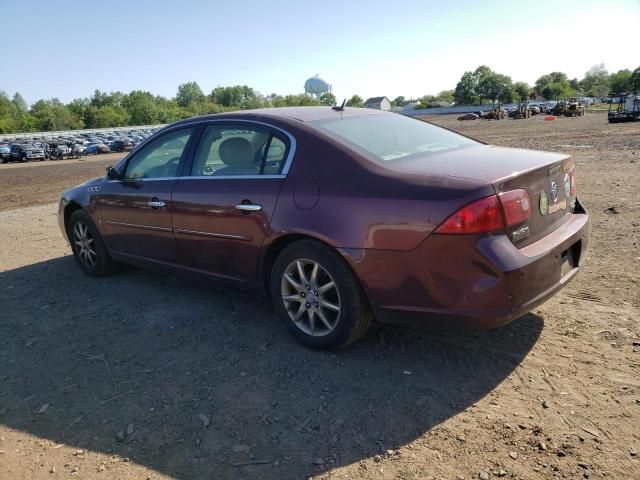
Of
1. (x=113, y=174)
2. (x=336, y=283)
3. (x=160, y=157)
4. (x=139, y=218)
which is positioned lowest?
(x=336, y=283)

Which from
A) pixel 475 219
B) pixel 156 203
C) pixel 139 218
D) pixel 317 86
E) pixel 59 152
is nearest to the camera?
pixel 475 219

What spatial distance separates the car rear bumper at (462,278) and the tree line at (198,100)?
107396mm

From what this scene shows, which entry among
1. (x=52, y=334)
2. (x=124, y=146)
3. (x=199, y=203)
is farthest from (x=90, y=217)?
(x=124, y=146)

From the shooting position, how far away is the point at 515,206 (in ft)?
9.44

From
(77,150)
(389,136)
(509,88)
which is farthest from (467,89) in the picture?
(389,136)

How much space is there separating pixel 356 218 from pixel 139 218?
247 cm

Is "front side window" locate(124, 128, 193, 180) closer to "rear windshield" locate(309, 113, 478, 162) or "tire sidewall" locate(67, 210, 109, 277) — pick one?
"tire sidewall" locate(67, 210, 109, 277)

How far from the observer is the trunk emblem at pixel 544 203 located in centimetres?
311

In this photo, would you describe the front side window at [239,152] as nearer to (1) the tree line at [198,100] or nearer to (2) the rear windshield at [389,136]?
(2) the rear windshield at [389,136]

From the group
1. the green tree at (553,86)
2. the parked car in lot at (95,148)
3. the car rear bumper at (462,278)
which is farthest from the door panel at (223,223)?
the green tree at (553,86)

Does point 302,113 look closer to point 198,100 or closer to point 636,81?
point 636,81

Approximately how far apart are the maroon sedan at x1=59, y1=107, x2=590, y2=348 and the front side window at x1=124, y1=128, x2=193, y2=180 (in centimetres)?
2

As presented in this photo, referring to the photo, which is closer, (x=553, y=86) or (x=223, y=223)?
(x=223, y=223)

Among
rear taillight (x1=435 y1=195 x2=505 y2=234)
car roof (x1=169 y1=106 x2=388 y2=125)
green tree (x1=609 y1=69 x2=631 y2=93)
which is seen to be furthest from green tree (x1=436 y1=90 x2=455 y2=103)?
rear taillight (x1=435 y1=195 x2=505 y2=234)
